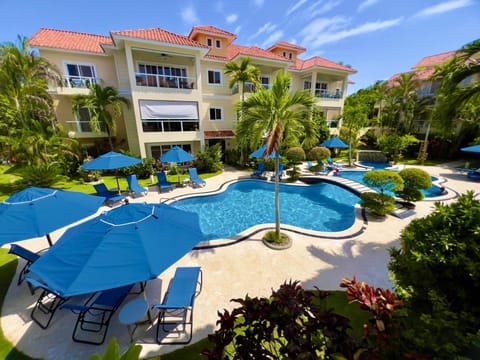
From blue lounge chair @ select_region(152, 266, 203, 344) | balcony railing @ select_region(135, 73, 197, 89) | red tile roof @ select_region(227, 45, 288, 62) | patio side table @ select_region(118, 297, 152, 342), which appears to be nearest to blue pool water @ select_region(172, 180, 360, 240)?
blue lounge chair @ select_region(152, 266, 203, 344)

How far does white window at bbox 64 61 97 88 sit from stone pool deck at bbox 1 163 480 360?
52.7 ft

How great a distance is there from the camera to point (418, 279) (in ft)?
10.6

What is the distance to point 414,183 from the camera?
10195 mm

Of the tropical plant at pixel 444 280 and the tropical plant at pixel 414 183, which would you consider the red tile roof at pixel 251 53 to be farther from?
the tropical plant at pixel 444 280

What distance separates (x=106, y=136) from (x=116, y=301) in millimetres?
19486

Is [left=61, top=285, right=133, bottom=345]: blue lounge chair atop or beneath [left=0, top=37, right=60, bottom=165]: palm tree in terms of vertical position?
beneath

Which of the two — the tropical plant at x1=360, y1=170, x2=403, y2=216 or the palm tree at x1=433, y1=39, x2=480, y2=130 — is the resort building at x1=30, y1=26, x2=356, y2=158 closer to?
the tropical plant at x1=360, y1=170, x2=403, y2=216

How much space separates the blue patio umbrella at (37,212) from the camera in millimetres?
4750

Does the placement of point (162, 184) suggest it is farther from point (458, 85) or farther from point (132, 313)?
point (458, 85)

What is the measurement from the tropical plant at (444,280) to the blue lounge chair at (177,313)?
156 inches

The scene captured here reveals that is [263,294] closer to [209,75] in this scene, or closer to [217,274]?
[217,274]

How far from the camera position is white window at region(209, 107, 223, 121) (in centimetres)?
2262

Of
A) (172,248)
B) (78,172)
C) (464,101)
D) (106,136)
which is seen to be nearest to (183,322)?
(172,248)

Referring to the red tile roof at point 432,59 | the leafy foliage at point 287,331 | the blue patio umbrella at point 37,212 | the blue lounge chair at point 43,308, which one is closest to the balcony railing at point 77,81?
the blue patio umbrella at point 37,212
